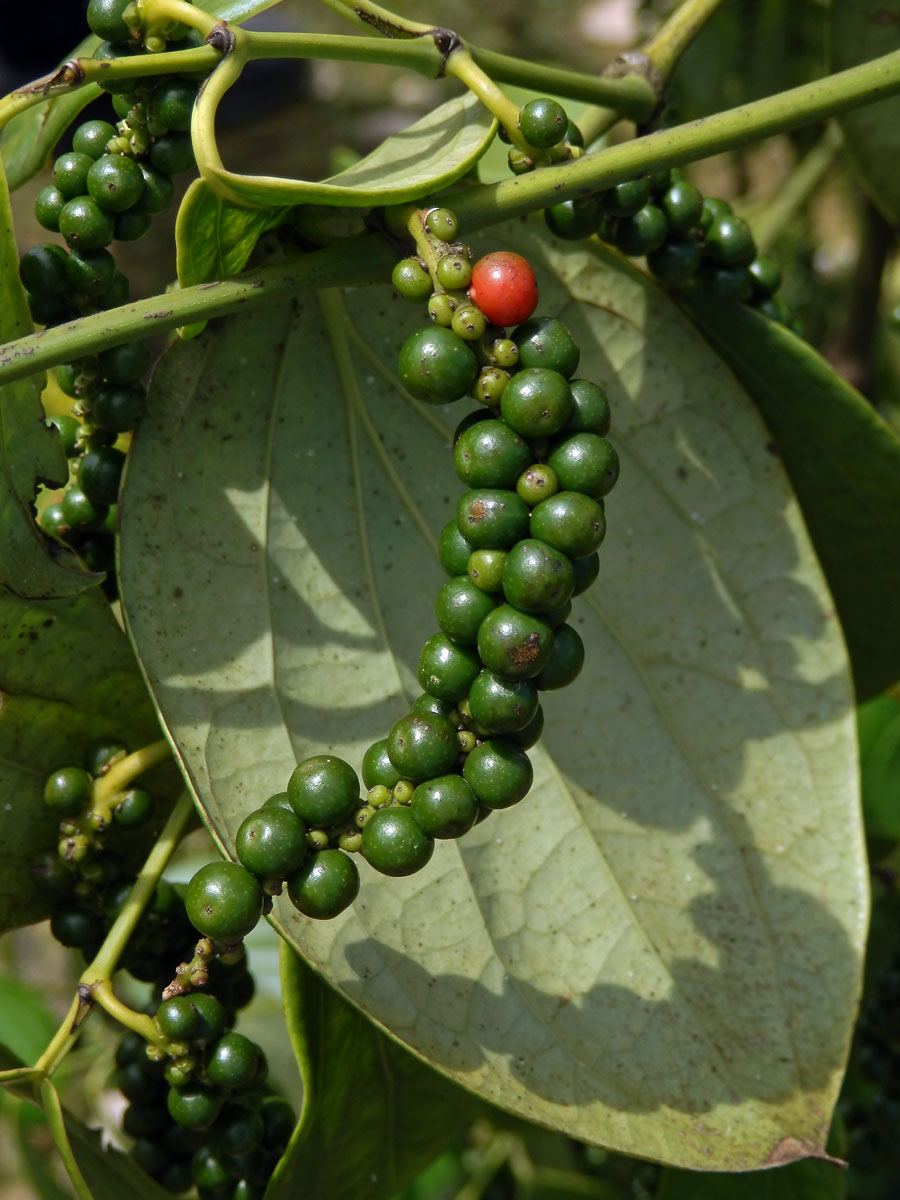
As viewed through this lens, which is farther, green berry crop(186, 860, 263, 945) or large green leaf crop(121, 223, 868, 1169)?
large green leaf crop(121, 223, 868, 1169)

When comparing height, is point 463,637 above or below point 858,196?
above

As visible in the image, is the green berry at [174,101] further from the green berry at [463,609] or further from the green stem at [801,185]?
the green stem at [801,185]

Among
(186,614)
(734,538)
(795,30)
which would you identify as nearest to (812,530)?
(734,538)

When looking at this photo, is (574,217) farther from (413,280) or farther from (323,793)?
(323,793)

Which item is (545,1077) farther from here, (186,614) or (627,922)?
(186,614)

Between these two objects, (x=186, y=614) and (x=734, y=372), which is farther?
(x=734, y=372)

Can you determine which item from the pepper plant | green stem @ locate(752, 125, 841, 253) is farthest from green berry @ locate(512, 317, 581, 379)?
green stem @ locate(752, 125, 841, 253)

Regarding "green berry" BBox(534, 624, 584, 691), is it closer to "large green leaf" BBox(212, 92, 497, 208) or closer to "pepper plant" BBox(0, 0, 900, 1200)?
"pepper plant" BBox(0, 0, 900, 1200)
